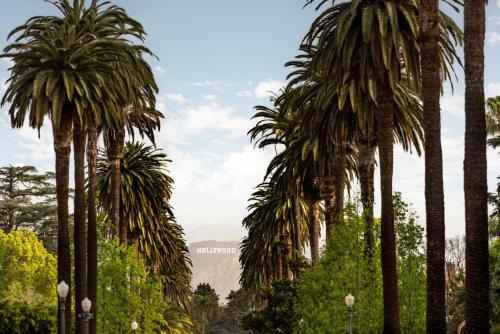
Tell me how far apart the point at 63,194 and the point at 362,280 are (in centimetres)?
1429

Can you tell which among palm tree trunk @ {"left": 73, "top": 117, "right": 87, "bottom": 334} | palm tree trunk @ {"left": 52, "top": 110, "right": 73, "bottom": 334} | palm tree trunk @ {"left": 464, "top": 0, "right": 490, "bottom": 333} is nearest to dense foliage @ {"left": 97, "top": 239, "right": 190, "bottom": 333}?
palm tree trunk @ {"left": 73, "top": 117, "right": 87, "bottom": 334}

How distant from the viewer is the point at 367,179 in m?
36.8

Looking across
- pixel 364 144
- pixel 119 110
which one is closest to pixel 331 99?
pixel 364 144

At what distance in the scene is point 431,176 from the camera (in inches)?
823

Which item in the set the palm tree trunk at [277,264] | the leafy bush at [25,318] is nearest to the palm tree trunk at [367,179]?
the leafy bush at [25,318]

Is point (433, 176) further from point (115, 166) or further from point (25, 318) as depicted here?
point (115, 166)

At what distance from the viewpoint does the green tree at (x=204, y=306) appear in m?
175

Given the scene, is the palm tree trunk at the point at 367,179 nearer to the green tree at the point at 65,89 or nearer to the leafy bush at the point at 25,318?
the green tree at the point at 65,89

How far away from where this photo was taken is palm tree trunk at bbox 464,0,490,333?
1734 centimetres

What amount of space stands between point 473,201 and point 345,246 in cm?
1872

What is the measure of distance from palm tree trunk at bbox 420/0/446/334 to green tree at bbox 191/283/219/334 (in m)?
151

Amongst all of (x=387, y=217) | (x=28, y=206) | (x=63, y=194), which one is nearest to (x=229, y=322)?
(x=28, y=206)

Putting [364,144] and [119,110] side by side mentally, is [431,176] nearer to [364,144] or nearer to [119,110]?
[364,144]

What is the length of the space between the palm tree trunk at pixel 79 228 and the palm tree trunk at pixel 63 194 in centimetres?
39
